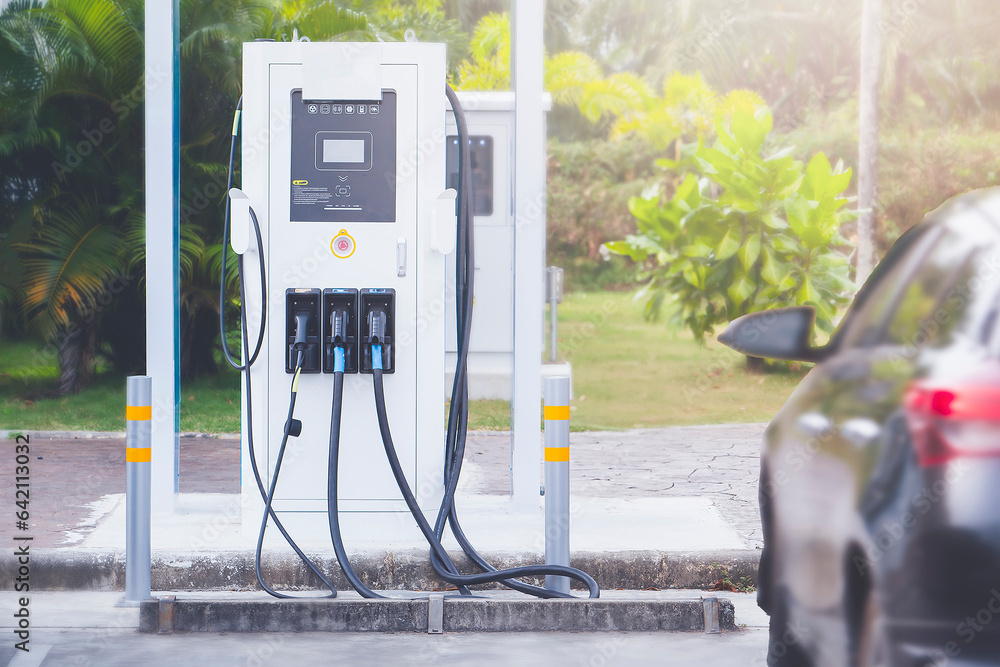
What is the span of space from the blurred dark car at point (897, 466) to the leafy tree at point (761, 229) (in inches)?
365

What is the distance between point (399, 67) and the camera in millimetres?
5016

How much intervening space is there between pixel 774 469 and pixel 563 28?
33110 millimetres

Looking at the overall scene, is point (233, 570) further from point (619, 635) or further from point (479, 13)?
point (479, 13)

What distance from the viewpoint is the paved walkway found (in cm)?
608

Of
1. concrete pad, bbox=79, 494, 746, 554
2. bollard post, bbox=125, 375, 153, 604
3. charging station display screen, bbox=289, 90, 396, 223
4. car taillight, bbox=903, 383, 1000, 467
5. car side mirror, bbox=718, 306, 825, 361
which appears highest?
charging station display screen, bbox=289, 90, 396, 223

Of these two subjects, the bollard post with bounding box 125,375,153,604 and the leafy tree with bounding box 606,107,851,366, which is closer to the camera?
the bollard post with bounding box 125,375,153,604

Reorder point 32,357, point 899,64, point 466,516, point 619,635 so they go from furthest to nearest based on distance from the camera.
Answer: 1. point 899,64
2. point 32,357
3. point 466,516
4. point 619,635

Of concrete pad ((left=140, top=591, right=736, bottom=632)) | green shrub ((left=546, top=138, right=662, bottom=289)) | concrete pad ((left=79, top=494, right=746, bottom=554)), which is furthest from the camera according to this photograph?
green shrub ((left=546, top=138, right=662, bottom=289))

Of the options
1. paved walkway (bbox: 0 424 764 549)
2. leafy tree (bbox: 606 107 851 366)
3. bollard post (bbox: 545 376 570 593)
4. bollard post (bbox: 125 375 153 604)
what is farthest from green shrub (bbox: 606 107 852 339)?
bollard post (bbox: 125 375 153 604)

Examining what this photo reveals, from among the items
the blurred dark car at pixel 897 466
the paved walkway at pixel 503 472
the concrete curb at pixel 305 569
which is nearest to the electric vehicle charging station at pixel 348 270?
the concrete curb at pixel 305 569

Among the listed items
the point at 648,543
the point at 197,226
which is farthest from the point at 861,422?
the point at 197,226

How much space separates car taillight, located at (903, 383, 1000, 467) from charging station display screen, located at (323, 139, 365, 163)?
3.19 meters

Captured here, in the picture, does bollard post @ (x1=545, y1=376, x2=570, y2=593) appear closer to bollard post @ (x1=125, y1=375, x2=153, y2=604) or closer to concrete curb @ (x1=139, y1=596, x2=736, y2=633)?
concrete curb @ (x1=139, y1=596, x2=736, y2=633)

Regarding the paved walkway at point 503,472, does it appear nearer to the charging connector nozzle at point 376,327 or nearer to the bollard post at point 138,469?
the bollard post at point 138,469
